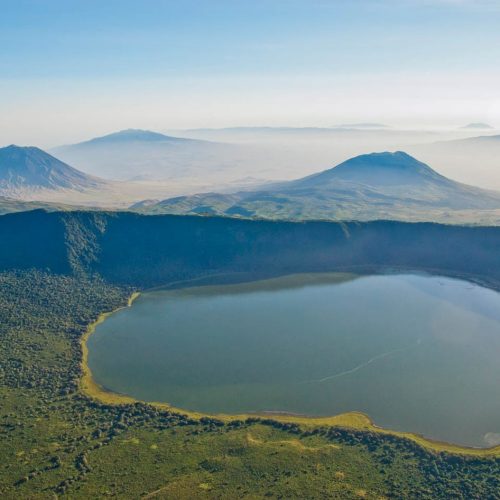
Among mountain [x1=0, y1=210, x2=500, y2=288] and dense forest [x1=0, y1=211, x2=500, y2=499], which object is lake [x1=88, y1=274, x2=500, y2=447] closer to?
dense forest [x1=0, y1=211, x2=500, y2=499]

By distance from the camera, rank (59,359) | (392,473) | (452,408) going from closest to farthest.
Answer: (392,473), (452,408), (59,359)

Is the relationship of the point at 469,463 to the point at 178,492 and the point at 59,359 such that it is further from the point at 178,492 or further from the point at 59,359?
the point at 59,359

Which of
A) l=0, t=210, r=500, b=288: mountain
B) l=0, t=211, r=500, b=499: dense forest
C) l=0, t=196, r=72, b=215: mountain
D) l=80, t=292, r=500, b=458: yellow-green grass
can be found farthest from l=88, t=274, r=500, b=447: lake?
l=0, t=196, r=72, b=215: mountain

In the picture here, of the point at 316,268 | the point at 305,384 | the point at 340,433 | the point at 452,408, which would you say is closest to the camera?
the point at 340,433

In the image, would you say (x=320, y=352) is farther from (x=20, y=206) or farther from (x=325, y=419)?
(x=20, y=206)

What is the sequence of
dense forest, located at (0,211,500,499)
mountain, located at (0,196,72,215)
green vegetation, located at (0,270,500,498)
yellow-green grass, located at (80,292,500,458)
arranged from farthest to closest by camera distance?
1. mountain, located at (0,196,72,215)
2. yellow-green grass, located at (80,292,500,458)
3. dense forest, located at (0,211,500,499)
4. green vegetation, located at (0,270,500,498)

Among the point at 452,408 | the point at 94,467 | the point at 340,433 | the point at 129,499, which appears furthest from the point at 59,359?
the point at 452,408

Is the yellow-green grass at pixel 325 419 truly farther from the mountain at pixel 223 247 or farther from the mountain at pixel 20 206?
the mountain at pixel 20 206
